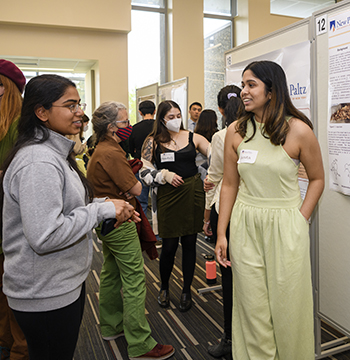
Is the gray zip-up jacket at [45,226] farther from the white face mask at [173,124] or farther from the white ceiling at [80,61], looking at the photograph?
the white ceiling at [80,61]

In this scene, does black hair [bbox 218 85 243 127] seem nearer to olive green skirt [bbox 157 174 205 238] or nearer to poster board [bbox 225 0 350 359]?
poster board [bbox 225 0 350 359]

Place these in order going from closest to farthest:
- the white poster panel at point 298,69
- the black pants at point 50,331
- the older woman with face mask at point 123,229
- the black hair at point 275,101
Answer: the black pants at point 50,331
the black hair at point 275,101
the white poster panel at point 298,69
the older woman with face mask at point 123,229

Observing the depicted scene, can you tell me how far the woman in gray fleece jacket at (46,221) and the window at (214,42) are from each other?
7.40 metres

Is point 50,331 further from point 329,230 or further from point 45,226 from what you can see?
point 329,230

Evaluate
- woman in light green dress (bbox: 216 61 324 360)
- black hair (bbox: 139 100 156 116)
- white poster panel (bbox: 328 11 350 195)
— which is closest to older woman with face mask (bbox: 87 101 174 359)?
woman in light green dress (bbox: 216 61 324 360)

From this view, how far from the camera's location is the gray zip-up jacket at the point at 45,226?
1.13 m

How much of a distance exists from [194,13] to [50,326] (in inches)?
306

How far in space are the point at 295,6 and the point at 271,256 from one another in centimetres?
849

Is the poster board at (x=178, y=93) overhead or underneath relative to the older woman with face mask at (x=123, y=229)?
overhead

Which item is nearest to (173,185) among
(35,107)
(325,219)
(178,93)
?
(325,219)

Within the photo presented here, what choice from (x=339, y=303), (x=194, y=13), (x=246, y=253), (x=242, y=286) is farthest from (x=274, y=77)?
(x=194, y=13)

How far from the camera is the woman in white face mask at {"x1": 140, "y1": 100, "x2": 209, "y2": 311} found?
2846 millimetres

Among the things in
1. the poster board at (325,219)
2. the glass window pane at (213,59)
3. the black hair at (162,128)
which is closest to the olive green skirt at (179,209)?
the black hair at (162,128)

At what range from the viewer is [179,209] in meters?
2.88
